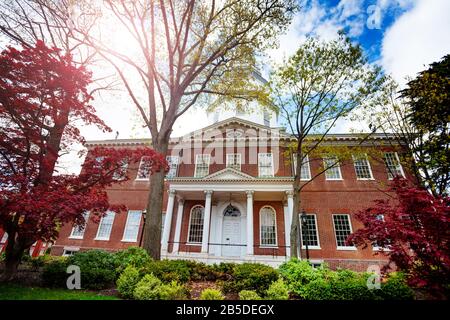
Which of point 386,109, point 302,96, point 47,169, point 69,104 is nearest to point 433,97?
point 386,109

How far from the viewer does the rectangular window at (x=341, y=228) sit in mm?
13789

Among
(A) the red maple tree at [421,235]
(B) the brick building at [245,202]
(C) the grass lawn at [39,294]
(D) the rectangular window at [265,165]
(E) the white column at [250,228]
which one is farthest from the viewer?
(D) the rectangular window at [265,165]

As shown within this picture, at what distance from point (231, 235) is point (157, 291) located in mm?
10249

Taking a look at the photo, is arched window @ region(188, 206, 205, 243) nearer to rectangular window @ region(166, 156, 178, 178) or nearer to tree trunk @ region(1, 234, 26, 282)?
rectangular window @ region(166, 156, 178, 178)

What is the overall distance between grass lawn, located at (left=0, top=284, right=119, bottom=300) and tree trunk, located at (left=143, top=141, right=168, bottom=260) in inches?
82.5

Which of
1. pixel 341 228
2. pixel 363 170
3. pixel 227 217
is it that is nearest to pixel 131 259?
pixel 227 217

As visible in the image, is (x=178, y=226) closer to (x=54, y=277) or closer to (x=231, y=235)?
(x=231, y=235)

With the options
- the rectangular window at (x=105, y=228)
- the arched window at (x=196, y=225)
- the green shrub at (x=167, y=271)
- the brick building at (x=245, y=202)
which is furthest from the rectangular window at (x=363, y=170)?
the rectangular window at (x=105, y=228)

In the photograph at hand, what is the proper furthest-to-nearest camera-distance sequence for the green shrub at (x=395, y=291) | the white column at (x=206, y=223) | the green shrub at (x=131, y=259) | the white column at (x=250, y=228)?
the white column at (x=206, y=223) < the white column at (x=250, y=228) < the green shrub at (x=131, y=259) < the green shrub at (x=395, y=291)

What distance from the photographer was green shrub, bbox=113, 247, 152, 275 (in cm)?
660

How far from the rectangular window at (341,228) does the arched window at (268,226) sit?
397 cm

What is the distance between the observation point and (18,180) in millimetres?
5242

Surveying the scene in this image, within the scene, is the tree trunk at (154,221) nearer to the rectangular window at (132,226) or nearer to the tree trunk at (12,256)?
the tree trunk at (12,256)

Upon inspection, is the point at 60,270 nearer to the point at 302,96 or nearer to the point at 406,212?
the point at 406,212
